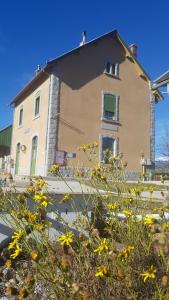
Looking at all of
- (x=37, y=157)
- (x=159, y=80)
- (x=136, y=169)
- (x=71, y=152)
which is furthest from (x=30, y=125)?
(x=159, y=80)

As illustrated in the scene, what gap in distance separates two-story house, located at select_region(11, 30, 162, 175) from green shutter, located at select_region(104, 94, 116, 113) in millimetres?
54

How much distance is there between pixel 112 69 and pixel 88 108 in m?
3.05

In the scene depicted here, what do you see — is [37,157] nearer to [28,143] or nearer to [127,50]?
[28,143]

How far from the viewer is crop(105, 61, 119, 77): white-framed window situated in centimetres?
1681

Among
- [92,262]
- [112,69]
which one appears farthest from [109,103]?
[92,262]

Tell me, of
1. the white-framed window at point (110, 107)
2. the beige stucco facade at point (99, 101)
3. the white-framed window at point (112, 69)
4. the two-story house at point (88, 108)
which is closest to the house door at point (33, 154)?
the two-story house at point (88, 108)

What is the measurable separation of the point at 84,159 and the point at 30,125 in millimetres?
4266

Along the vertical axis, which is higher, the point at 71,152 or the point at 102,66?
the point at 102,66

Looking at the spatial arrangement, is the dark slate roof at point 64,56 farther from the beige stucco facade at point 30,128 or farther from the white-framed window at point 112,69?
the white-framed window at point 112,69

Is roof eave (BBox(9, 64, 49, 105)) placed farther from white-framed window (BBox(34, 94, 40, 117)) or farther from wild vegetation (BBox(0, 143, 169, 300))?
wild vegetation (BBox(0, 143, 169, 300))

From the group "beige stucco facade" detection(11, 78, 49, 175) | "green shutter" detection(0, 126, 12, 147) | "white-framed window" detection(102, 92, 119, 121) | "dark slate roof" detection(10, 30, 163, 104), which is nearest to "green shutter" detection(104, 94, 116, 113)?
"white-framed window" detection(102, 92, 119, 121)

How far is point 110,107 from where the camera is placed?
53.5 ft

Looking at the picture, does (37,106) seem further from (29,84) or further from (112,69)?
(112,69)

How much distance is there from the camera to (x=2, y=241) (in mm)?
2443
